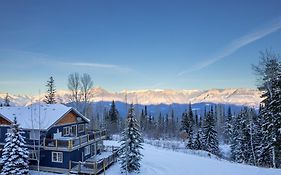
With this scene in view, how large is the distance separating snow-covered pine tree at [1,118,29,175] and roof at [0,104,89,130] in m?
1.98

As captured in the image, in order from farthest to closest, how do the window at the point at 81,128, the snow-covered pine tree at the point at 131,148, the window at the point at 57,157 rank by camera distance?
the window at the point at 81,128 → the window at the point at 57,157 → the snow-covered pine tree at the point at 131,148

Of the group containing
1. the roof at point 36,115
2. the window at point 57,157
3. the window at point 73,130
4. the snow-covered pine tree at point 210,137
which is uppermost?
the roof at point 36,115

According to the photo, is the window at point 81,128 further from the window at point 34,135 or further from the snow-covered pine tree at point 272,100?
the snow-covered pine tree at point 272,100

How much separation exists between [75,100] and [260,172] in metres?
40.1

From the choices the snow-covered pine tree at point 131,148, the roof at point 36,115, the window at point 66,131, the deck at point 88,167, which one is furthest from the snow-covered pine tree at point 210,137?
the roof at point 36,115

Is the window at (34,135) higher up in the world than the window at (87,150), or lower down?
higher up

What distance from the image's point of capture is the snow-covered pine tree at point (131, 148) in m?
26.9

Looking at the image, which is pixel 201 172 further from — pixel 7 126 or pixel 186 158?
pixel 7 126

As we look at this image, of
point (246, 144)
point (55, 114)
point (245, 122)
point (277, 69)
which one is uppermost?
point (277, 69)

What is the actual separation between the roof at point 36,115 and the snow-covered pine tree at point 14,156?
198 cm

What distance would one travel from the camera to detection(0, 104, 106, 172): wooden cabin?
2770 cm

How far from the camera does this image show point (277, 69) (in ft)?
105

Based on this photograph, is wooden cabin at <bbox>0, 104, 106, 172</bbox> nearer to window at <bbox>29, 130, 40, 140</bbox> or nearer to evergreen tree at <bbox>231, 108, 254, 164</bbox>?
window at <bbox>29, 130, 40, 140</bbox>

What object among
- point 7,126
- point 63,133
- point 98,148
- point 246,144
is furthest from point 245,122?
point 7,126
